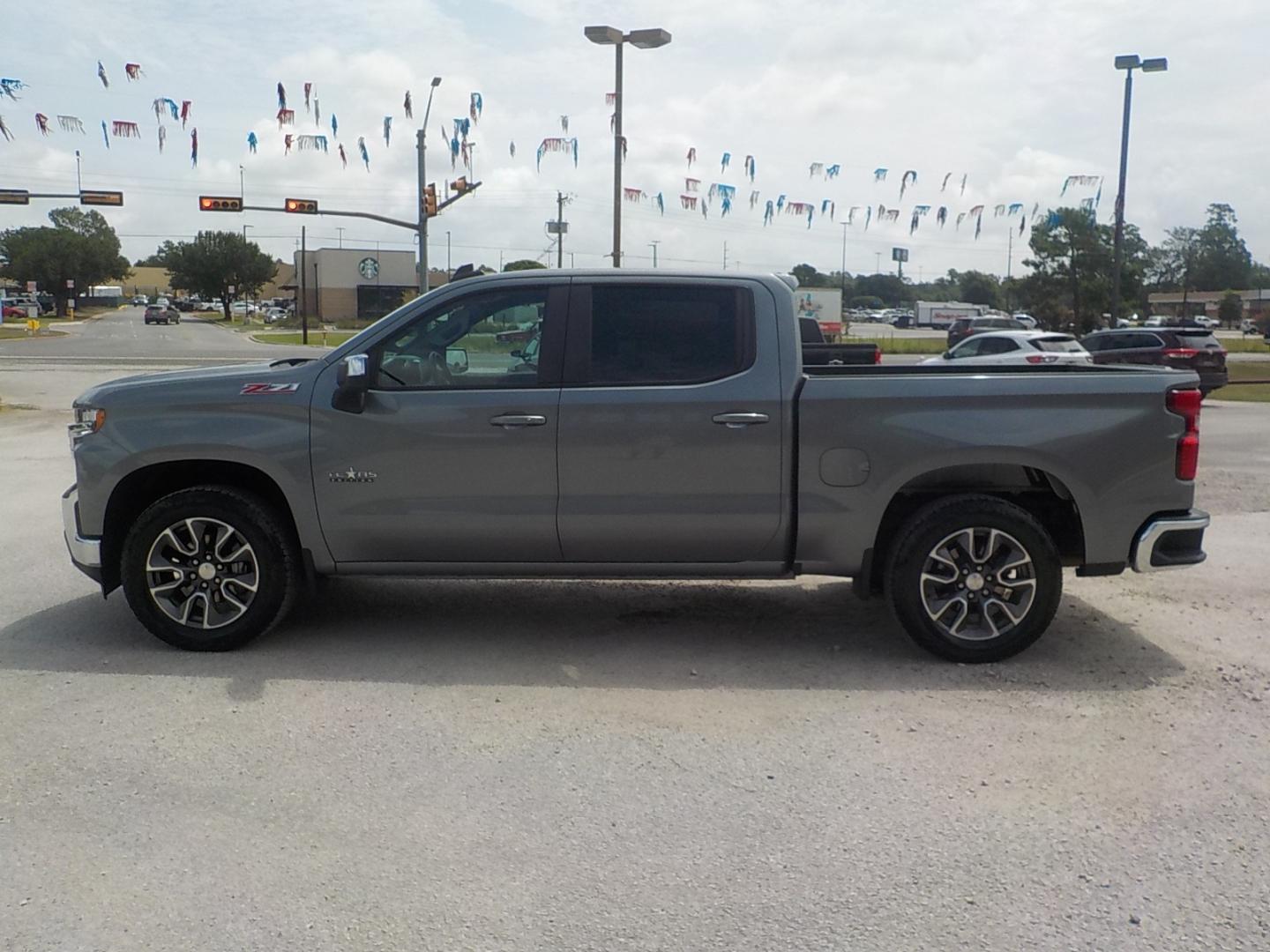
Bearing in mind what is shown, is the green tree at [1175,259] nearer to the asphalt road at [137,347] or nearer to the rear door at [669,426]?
the asphalt road at [137,347]

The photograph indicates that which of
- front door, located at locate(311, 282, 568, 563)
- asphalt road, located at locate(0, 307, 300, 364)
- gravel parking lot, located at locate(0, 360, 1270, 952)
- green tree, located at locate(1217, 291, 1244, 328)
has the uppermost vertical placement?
green tree, located at locate(1217, 291, 1244, 328)

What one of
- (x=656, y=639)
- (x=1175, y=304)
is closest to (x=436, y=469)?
(x=656, y=639)

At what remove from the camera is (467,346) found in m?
6.05

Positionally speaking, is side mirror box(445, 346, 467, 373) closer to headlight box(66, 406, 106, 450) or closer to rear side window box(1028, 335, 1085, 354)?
headlight box(66, 406, 106, 450)

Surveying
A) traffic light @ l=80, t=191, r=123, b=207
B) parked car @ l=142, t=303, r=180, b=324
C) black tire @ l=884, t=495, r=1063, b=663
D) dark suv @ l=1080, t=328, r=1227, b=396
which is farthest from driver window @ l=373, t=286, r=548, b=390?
parked car @ l=142, t=303, r=180, b=324

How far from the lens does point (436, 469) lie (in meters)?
5.93

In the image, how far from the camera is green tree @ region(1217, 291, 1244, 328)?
109m

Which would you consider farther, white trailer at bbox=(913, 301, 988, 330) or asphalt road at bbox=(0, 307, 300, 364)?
white trailer at bbox=(913, 301, 988, 330)

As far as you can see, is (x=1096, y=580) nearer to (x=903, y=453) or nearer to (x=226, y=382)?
(x=903, y=453)

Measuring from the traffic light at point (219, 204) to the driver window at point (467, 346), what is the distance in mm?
36857

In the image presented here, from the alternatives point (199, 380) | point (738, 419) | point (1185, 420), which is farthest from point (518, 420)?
point (1185, 420)

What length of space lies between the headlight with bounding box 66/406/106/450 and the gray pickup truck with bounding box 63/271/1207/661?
0.06 feet

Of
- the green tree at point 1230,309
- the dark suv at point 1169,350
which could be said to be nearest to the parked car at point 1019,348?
the dark suv at point 1169,350

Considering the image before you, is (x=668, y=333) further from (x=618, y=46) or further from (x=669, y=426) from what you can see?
(x=618, y=46)
